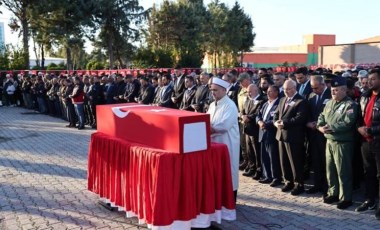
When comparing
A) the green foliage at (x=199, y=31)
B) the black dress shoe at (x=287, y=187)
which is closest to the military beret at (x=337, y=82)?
the black dress shoe at (x=287, y=187)

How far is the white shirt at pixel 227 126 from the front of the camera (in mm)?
5400

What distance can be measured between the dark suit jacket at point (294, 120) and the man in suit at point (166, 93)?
5196 mm

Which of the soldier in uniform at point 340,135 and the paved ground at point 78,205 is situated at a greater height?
the soldier in uniform at point 340,135

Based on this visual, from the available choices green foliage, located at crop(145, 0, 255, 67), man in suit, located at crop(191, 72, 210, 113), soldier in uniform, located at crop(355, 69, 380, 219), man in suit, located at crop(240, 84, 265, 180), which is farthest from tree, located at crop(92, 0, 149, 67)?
soldier in uniform, located at crop(355, 69, 380, 219)

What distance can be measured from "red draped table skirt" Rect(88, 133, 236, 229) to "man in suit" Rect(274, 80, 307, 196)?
73.7 inches

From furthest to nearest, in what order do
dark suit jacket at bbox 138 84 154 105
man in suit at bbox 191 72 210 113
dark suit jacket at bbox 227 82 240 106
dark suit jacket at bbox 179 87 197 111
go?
1. dark suit jacket at bbox 138 84 154 105
2. dark suit jacket at bbox 179 87 197 111
3. man in suit at bbox 191 72 210 113
4. dark suit jacket at bbox 227 82 240 106

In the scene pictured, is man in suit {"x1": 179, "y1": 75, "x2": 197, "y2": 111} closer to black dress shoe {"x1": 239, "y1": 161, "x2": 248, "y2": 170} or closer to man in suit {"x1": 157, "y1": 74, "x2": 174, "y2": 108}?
man in suit {"x1": 157, "y1": 74, "x2": 174, "y2": 108}

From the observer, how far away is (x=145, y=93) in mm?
12500

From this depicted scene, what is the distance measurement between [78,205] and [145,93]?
667cm

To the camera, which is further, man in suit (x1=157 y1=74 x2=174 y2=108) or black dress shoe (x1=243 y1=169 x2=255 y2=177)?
man in suit (x1=157 y1=74 x2=174 y2=108)

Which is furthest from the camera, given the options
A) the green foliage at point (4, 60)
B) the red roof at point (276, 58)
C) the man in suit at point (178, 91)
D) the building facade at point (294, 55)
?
the red roof at point (276, 58)

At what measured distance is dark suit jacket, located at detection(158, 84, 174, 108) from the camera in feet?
37.1

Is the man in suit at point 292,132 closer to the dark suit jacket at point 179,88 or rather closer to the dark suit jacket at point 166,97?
the dark suit jacket at point 179,88

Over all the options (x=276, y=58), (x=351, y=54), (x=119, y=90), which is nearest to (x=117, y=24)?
(x=351, y=54)
